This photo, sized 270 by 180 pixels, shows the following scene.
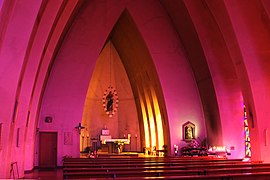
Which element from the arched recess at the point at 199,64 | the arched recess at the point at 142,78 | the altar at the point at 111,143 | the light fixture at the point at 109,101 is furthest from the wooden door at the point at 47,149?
the arched recess at the point at 199,64

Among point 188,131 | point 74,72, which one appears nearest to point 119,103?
point 188,131

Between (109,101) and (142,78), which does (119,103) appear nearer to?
(109,101)

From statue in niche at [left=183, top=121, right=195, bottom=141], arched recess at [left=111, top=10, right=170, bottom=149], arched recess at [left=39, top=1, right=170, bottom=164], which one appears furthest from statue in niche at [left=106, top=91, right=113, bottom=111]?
statue in niche at [left=183, top=121, right=195, bottom=141]

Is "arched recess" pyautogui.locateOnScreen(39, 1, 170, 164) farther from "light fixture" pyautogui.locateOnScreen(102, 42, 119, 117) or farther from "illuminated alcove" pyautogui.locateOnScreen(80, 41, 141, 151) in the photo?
"illuminated alcove" pyautogui.locateOnScreen(80, 41, 141, 151)

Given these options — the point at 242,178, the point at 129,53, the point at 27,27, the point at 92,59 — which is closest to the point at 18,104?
the point at 27,27

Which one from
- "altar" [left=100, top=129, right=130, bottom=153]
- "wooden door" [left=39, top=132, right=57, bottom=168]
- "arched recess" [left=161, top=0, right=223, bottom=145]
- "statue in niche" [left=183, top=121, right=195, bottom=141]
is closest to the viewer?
"wooden door" [left=39, top=132, right=57, bottom=168]

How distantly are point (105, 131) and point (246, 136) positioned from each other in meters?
10.3

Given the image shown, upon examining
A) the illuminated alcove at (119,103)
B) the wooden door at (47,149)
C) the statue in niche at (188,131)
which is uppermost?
the illuminated alcove at (119,103)

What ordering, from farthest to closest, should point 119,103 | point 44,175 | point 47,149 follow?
point 119,103
point 47,149
point 44,175

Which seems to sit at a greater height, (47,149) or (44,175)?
(47,149)

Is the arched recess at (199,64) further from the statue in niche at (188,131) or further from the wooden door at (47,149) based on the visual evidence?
the wooden door at (47,149)

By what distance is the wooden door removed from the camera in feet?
54.2

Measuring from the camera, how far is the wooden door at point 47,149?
54.2 feet

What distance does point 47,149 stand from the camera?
1670 cm
